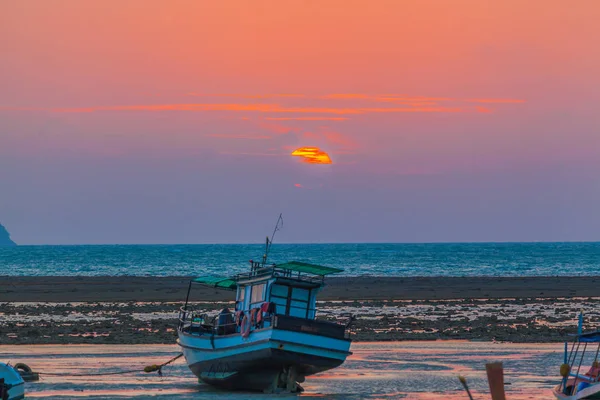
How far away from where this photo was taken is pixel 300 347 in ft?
101

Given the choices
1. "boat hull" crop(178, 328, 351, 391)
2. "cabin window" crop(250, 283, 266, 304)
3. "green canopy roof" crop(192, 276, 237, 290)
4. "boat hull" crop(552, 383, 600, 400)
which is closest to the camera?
"boat hull" crop(552, 383, 600, 400)

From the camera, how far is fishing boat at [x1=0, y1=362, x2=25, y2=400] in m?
27.9

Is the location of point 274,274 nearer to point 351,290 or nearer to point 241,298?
point 241,298

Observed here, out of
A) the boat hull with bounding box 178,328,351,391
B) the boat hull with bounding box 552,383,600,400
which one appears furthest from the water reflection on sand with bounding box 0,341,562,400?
the boat hull with bounding box 552,383,600,400

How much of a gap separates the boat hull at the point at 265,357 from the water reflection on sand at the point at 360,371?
637 millimetres

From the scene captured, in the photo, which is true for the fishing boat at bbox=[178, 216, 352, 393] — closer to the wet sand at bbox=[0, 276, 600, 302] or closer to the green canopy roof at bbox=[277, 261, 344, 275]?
the green canopy roof at bbox=[277, 261, 344, 275]

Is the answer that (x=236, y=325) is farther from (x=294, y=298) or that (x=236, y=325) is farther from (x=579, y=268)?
(x=579, y=268)

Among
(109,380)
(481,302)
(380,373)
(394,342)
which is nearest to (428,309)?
(481,302)

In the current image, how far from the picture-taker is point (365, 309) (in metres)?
63.3

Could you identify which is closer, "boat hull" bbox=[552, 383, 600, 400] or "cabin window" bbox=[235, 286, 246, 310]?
"boat hull" bbox=[552, 383, 600, 400]

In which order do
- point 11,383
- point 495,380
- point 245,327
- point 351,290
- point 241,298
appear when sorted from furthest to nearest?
point 351,290 < point 241,298 < point 245,327 < point 11,383 < point 495,380

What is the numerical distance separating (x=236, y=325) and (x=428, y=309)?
31.7 metres

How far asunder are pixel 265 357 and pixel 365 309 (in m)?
33.0

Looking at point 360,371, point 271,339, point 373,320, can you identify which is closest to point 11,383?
point 271,339
